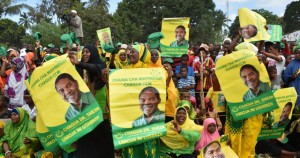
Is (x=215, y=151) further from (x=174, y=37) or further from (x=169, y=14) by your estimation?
(x=169, y=14)

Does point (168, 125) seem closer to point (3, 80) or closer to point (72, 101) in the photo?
point (72, 101)

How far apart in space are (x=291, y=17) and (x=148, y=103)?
40091mm

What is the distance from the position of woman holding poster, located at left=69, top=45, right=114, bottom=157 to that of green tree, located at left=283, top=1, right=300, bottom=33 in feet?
125

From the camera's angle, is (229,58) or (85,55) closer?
(85,55)

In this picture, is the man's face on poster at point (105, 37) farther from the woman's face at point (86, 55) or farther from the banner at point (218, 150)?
the banner at point (218, 150)

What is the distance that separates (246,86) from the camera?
5.64 metres

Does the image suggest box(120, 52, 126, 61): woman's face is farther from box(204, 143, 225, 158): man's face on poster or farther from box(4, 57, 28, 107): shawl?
box(204, 143, 225, 158): man's face on poster

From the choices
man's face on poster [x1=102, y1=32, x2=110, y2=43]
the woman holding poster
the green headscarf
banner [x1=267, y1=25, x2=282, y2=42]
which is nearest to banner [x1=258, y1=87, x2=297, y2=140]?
banner [x1=267, y1=25, x2=282, y2=42]

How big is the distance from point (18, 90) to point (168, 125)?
2.96 metres

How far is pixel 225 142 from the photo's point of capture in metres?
5.86

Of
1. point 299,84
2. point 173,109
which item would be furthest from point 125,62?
point 299,84

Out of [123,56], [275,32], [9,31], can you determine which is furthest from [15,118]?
[9,31]

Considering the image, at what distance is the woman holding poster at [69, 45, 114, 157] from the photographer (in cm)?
520

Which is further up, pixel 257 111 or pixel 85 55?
pixel 85 55
